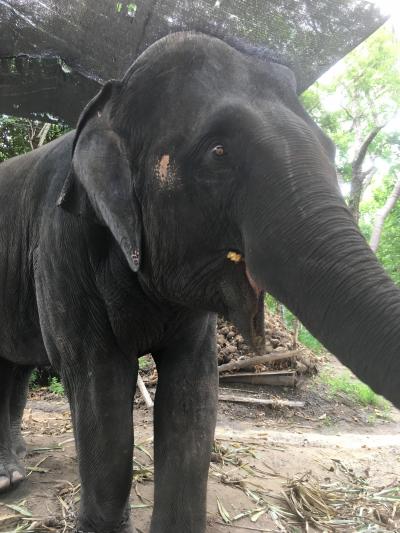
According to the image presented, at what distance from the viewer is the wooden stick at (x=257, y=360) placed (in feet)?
25.9

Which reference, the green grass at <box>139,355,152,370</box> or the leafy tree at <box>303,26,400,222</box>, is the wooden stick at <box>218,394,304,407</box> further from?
the leafy tree at <box>303,26,400,222</box>

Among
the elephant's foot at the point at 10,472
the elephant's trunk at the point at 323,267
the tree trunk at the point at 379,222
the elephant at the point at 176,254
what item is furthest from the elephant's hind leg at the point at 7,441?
the tree trunk at the point at 379,222

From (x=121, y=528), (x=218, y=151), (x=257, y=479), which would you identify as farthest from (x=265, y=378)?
(x=218, y=151)

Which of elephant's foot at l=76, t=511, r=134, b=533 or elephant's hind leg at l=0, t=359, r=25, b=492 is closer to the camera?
elephant's foot at l=76, t=511, r=134, b=533

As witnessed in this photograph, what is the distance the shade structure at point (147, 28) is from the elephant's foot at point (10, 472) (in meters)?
2.56

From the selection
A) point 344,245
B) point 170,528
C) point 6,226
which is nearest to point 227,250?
point 344,245

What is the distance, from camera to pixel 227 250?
191cm

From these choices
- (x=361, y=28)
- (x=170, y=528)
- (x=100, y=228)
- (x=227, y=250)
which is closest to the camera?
(x=227, y=250)

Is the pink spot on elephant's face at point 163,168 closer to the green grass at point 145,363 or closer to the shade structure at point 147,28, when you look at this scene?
the shade structure at point 147,28

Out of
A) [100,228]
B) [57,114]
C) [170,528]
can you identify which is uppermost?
[57,114]

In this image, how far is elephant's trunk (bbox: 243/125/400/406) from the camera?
4.57 ft

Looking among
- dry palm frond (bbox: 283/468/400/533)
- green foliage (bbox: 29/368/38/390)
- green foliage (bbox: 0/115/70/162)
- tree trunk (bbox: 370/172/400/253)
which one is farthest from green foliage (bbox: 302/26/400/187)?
dry palm frond (bbox: 283/468/400/533)

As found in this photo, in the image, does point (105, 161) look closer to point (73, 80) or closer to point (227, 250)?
point (227, 250)

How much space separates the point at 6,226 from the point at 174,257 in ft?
5.13
